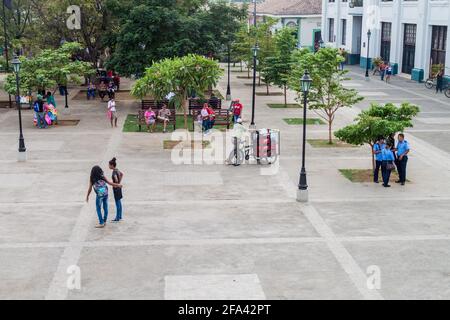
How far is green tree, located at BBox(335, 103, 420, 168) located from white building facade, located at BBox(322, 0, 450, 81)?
27753 millimetres

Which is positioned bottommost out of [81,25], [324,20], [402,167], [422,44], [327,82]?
[402,167]

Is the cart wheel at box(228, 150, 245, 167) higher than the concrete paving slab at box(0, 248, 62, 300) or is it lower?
higher

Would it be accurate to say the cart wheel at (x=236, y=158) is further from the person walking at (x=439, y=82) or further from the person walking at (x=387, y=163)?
the person walking at (x=439, y=82)

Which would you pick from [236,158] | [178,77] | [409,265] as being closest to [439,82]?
[178,77]

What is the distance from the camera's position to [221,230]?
1714 cm

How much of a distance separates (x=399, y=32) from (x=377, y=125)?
39281 mm

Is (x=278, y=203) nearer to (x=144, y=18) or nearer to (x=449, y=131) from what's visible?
(x=449, y=131)

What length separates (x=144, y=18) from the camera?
125 feet

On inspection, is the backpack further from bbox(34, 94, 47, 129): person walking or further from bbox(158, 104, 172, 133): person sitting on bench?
bbox(34, 94, 47, 129): person walking

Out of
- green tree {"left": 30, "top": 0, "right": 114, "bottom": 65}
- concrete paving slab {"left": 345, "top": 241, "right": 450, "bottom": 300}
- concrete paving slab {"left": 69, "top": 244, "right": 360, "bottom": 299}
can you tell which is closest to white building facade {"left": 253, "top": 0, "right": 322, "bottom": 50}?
green tree {"left": 30, "top": 0, "right": 114, "bottom": 65}

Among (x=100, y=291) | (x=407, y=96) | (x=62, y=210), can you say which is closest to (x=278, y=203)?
(x=62, y=210)

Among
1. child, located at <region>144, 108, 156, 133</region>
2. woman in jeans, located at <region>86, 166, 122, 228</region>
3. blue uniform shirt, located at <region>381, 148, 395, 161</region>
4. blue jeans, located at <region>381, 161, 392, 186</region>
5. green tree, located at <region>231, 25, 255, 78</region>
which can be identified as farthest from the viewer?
green tree, located at <region>231, 25, 255, 78</region>

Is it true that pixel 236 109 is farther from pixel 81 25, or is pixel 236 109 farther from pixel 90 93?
pixel 81 25

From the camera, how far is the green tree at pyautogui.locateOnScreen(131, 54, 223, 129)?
29797 millimetres
